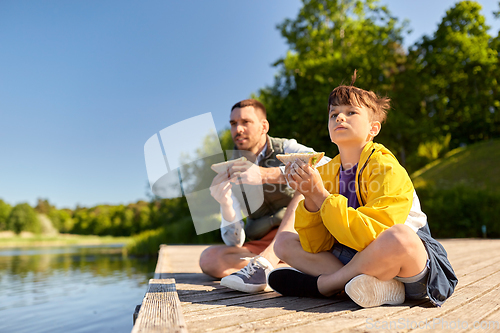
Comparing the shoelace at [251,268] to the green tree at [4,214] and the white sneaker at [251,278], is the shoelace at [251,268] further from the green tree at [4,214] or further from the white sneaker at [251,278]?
the green tree at [4,214]

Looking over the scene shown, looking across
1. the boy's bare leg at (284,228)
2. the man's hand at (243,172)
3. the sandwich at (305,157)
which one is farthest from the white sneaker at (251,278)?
the sandwich at (305,157)

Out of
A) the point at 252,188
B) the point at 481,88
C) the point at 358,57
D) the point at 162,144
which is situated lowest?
the point at 252,188

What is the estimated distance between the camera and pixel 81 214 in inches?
2751

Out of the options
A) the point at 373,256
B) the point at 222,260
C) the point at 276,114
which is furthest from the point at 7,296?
the point at 276,114

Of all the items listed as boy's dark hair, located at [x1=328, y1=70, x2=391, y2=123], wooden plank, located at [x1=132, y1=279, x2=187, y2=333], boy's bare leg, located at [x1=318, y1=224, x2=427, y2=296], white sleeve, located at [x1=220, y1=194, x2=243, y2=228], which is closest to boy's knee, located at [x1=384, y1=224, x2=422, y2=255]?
boy's bare leg, located at [x1=318, y1=224, x2=427, y2=296]

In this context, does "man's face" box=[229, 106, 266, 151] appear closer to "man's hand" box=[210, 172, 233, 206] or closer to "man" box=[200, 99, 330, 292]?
"man" box=[200, 99, 330, 292]

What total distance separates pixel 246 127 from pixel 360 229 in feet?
5.32

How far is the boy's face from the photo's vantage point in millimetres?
1857

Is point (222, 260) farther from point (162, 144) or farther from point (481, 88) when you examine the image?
point (481, 88)

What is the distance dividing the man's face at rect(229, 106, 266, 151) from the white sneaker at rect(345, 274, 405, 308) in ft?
5.31

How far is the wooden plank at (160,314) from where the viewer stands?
51.3 inches

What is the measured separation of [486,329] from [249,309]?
0.97 m

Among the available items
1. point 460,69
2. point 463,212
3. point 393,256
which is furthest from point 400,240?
point 460,69

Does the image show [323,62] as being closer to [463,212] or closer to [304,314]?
[463,212]
